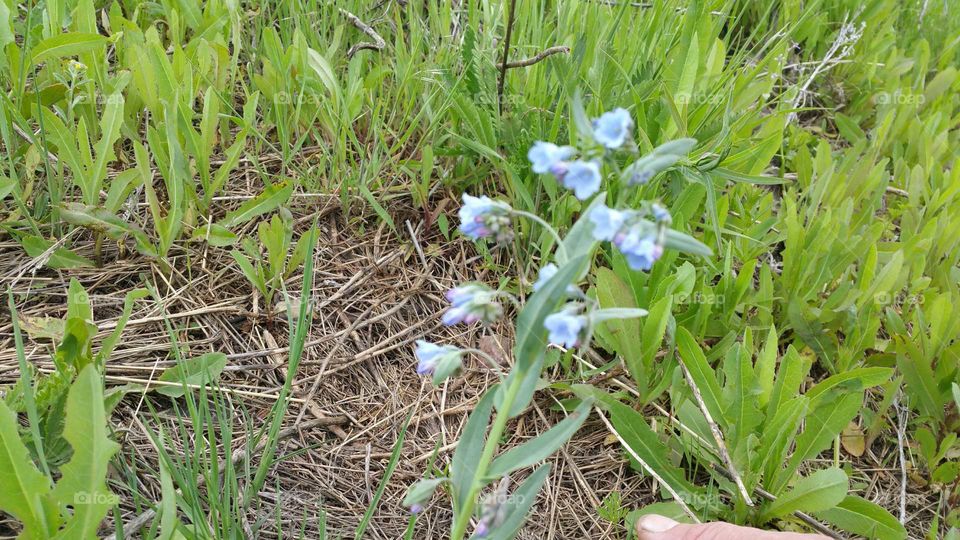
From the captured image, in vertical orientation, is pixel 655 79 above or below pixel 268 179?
above

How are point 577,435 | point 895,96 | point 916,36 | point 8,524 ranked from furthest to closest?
point 916,36 < point 895,96 < point 577,435 < point 8,524

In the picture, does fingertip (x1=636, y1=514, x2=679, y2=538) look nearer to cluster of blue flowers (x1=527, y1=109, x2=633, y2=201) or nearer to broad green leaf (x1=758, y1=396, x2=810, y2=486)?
broad green leaf (x1=758, y1=396, x2=810, y2=486)

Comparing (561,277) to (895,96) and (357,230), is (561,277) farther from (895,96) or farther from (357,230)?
(895,96)

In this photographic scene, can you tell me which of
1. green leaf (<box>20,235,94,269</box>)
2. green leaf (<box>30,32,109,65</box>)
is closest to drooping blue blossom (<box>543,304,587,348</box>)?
green leaf (<box>20,235,94,269</box>)

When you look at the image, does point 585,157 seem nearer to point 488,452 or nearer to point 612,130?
point 612,130

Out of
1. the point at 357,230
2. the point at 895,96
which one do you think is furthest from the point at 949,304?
the point at 357,230

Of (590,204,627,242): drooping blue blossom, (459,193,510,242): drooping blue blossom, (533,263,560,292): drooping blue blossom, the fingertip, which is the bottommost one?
the fingertip

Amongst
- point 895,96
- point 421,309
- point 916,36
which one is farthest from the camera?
point 916,36
